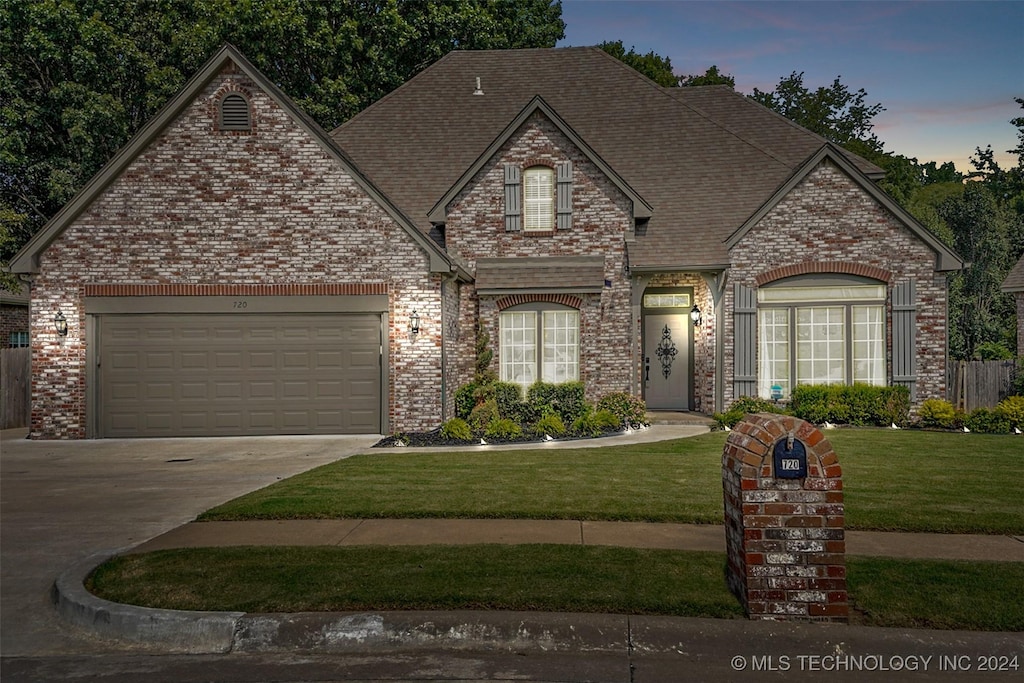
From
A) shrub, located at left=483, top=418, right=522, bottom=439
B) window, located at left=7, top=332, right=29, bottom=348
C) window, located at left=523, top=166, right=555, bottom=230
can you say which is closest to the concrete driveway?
shrub, located at left=483, top=418, right=522, bottom=439

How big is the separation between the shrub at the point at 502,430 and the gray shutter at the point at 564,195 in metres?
5.73

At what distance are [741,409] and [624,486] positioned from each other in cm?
834

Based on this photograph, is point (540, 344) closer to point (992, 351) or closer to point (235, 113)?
point (235, 113)

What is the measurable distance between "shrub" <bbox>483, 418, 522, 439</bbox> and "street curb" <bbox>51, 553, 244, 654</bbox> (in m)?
10.2

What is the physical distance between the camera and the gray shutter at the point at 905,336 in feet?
60.7

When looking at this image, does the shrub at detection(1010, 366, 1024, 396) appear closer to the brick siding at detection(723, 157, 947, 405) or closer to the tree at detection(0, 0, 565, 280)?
the brick siding at detection(723, 157, 947, 405)

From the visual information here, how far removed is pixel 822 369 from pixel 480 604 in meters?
15.3

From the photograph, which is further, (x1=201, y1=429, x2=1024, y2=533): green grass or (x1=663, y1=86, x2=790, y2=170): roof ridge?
(x1=663, y1=86, x2=790, y2=170): roof ridge

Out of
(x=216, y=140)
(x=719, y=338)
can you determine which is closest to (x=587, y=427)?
(x=719, y=338)

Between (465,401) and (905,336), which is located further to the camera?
(905,336)

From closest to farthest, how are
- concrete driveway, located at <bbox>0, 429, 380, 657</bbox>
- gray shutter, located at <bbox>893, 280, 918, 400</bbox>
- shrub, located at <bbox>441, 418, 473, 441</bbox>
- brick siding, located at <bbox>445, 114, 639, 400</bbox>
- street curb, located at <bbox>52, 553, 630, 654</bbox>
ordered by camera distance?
street curb, located at <bbox>52, 553, 630, 654</bbox> → concrete driveway, located at <bbox>0, 429, 380, 657</bbox> → shrub, located at <bbox>441, 418, 473, 441</bbox> → gray shutter, located at <bbox>893, 280, 918, 400</bbox> → brick siding, located at <bbox>445, 114, 639, 400</bbox>

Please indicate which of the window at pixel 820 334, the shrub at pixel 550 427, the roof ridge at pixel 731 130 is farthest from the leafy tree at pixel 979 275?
the shrub at pixel 550 427

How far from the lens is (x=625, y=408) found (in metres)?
17.7

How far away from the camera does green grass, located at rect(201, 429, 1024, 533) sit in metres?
8.68
